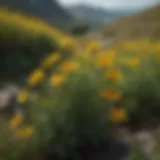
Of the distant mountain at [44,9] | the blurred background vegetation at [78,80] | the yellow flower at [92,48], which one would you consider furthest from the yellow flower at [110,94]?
the distant mountain at [44,9]

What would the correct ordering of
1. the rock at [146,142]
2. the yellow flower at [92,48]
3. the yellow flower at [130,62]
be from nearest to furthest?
1. the rock at [146,142]
2. the yellow flower at [92,48]
3. the yellow flower at [130,62]

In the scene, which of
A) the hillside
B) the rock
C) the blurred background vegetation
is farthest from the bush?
the rock

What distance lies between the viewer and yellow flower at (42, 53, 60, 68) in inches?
86.5

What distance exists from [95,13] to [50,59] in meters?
0.41

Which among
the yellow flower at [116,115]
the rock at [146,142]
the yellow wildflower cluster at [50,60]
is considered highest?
the yellow wildflower cluster at [50,60]

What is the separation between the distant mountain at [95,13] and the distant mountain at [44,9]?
50 mm

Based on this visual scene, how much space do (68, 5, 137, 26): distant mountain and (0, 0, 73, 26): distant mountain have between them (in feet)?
0.16

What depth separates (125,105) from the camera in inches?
87.7

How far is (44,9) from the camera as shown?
240cm

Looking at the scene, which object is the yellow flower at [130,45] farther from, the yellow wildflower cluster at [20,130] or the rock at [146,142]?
the yellow wildflower cluster at [20,130]

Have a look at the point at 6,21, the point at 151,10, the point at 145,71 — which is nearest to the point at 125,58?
the point at 145,71

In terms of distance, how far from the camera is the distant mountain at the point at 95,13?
244 centimetres

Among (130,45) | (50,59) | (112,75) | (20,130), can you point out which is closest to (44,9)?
(50,59)

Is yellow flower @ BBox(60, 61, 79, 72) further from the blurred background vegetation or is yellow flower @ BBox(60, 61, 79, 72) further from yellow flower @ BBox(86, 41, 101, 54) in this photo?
yellow flower @ BBox(86, 41, 101, 54)
